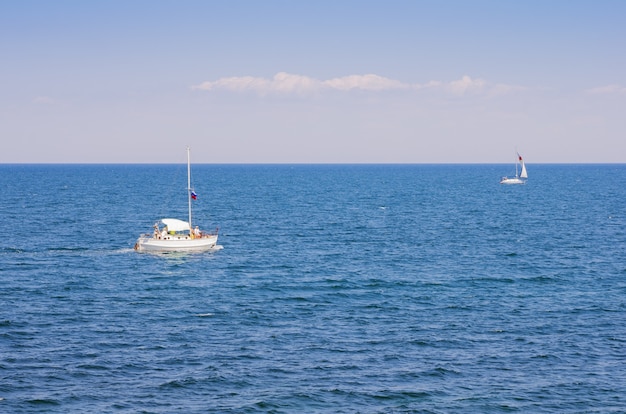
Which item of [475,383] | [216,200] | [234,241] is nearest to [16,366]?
[475,383]

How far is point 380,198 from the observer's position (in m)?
196

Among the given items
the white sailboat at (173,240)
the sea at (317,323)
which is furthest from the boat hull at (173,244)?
the sea at (317,323)

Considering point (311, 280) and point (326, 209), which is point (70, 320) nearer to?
point (311, 280)

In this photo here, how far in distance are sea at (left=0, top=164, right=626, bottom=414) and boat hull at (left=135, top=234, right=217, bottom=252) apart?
996 millimetres

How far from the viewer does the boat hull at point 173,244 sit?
87688mm

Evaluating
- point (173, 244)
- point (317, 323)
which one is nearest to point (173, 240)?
point (173, 244)

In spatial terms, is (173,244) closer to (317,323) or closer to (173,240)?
(173,240)

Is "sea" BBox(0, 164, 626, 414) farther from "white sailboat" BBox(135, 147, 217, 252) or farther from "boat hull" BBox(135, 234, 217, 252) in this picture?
"white sailboat" BBox(135, 147, 217, 252)

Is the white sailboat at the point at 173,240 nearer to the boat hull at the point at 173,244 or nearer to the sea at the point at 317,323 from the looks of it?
the boat hull at the point at 173,244

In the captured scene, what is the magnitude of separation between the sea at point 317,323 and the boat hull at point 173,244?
996 mm

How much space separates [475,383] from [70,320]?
105ft

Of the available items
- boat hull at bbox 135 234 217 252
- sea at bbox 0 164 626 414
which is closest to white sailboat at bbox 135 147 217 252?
boat hull at bbox 135 234 217 252

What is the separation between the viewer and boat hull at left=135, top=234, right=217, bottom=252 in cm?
8769

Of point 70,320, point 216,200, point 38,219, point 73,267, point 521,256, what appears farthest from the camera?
point 216,200
